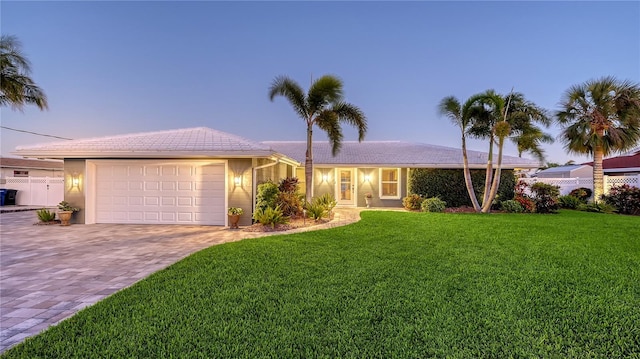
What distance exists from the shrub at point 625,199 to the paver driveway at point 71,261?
57.8ft

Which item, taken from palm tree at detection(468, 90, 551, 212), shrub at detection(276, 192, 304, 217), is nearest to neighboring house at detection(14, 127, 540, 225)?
shrub at detection(276, 192, 304, 217)

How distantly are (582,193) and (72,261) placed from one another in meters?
22.7

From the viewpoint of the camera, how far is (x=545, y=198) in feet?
45.8

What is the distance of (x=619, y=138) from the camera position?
1416 cm

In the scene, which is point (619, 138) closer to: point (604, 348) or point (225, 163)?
point (604, 348)

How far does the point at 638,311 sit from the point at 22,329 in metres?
6.88

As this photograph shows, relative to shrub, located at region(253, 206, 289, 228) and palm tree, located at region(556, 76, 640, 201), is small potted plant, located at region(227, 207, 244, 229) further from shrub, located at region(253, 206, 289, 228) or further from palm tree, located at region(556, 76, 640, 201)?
palm tree, located at region(556, 76, 640, 201)

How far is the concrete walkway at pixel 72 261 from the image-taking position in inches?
142

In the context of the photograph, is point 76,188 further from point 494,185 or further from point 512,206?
point 512,206

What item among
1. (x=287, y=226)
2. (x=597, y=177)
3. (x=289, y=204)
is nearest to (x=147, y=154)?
(x=289, y=204)

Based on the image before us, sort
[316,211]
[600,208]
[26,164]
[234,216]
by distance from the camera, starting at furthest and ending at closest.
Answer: [26,164]
[600,208]
[316,211]
[234,216]

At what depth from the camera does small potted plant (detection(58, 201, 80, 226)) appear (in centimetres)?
1020

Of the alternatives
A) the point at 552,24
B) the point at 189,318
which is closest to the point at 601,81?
the point at 552,24

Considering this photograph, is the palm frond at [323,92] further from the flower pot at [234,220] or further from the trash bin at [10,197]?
the trash bin at [10,197]
